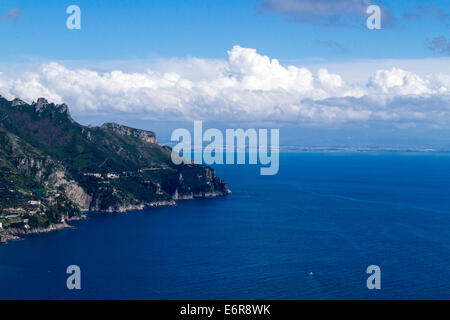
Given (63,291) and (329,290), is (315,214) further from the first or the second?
(63,291)

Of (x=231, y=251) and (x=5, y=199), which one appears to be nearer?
(x=231, y=251)
